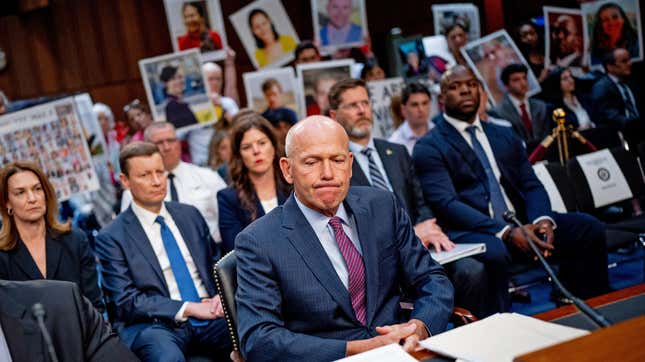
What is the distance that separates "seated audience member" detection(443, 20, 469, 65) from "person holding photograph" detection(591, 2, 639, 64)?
1.59 meters

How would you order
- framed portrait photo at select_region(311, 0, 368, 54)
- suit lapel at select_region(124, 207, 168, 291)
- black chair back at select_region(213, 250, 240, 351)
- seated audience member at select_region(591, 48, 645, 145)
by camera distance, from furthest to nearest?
seated audience member at select_region(591, 48, 645, 145) → framed portrait photo at select_region(311, 0, 368, 54) → suit lapel at select_region(124, 207, 168, 291) → black chair back at select_region(213, 250, 240, 351)

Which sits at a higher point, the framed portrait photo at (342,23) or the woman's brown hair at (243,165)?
the framed portrait photo at (342,23)

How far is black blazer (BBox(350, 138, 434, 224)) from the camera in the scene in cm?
404

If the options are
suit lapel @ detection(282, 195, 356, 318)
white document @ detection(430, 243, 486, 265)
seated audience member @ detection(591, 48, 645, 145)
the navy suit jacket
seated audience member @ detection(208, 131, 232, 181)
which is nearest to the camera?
suit lapel @ detection(282, 195, 356, 318)

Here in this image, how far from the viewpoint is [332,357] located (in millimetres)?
2115

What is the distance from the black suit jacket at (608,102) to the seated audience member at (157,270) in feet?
16.8

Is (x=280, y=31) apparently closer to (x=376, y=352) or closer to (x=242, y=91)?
(x=242, y=91)

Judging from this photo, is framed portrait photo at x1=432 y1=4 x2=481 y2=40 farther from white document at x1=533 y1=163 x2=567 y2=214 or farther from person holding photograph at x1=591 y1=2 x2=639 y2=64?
white document at x1=533 y1=163 x2=567 y2=214

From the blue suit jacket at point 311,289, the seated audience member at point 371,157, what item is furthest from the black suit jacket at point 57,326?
the seated audience member at point 371,157

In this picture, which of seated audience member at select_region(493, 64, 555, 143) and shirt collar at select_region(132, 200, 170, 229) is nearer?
shirt collar at select_region(132, 200, 170, 229)

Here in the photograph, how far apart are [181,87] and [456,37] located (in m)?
3.08

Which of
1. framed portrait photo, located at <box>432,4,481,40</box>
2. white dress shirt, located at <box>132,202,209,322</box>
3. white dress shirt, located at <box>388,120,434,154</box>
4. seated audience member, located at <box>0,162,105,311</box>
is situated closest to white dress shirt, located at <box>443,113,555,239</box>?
white dress shirt, located at <box>388,120,434,154</box>

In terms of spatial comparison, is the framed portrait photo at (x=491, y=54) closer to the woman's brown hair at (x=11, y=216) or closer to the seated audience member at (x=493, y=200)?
the seated audience member at (x=493, y=200)

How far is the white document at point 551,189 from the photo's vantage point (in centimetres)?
447
